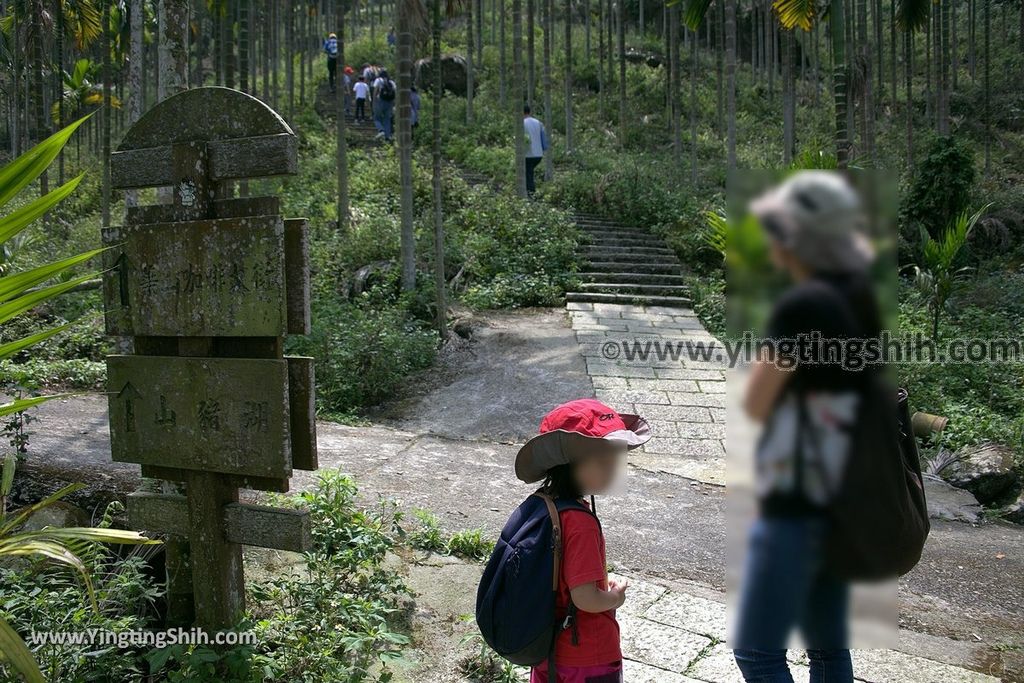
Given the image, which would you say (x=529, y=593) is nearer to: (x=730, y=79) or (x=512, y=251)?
(x=512, y=251)

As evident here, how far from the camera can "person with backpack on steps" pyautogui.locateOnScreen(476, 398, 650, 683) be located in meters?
2.09

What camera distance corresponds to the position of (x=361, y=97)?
22.2m

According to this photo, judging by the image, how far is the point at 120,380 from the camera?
311cm

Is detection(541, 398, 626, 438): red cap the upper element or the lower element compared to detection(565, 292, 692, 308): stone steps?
lower

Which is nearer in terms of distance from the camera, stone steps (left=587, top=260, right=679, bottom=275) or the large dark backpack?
the large dark backpack

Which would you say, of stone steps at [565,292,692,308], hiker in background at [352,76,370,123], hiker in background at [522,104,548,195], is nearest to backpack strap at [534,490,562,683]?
stone steps at [565,292,692,308]

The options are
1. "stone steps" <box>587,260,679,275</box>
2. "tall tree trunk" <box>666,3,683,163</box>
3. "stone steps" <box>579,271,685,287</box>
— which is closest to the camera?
"stone steps" <box>579,271,685,287</box>

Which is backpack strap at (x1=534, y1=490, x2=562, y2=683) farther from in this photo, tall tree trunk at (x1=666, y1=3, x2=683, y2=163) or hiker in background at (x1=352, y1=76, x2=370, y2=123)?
hiker in background at (x1=352, y1=76, x2=370, y2=123)

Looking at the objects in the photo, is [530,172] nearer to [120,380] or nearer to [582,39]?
[120,380]

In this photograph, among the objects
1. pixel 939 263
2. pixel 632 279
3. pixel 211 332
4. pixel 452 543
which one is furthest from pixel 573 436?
pixel 632 279

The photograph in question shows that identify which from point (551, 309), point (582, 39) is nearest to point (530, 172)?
point (551, 309)

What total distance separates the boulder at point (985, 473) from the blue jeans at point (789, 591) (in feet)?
21.7

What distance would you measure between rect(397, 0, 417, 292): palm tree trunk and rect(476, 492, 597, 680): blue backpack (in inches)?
310

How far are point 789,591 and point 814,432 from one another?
0.32 ft
